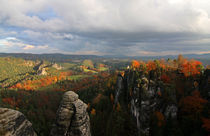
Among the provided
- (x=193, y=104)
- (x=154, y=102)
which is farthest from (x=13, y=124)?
(x=193, y=104)

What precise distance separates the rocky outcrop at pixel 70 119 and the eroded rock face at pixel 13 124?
168 inches

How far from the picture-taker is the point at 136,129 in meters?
39.3

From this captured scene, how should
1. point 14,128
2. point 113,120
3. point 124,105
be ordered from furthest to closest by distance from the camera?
point 124,105 → point 113,120 → point 14,128

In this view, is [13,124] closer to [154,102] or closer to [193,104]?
[154,102]

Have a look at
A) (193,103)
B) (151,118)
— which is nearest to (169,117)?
(151,118)

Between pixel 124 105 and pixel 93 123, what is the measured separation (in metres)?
18.6

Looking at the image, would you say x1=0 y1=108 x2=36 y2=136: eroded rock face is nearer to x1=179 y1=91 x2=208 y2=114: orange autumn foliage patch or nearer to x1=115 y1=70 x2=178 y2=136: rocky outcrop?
x1=115 y1=70 x2=178 y2=136: rocky outcrop

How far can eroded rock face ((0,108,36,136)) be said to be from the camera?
Answer: 27.3 ft

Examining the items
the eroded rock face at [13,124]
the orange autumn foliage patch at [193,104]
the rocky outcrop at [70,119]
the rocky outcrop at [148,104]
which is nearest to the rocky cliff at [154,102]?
the rocky outcrop at [148,104]

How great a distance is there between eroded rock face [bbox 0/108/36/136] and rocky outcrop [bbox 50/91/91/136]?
14.0ft

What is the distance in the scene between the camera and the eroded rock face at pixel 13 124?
8336 mm

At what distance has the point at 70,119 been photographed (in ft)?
46.2

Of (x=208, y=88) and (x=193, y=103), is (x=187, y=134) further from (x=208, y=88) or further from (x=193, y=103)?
(x=208, y=88)

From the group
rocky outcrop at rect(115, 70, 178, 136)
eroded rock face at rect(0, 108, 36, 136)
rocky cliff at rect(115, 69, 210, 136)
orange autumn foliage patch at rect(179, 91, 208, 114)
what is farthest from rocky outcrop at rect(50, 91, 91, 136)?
orange autumn foliage patch at rect(179, 91, 208, 114)
